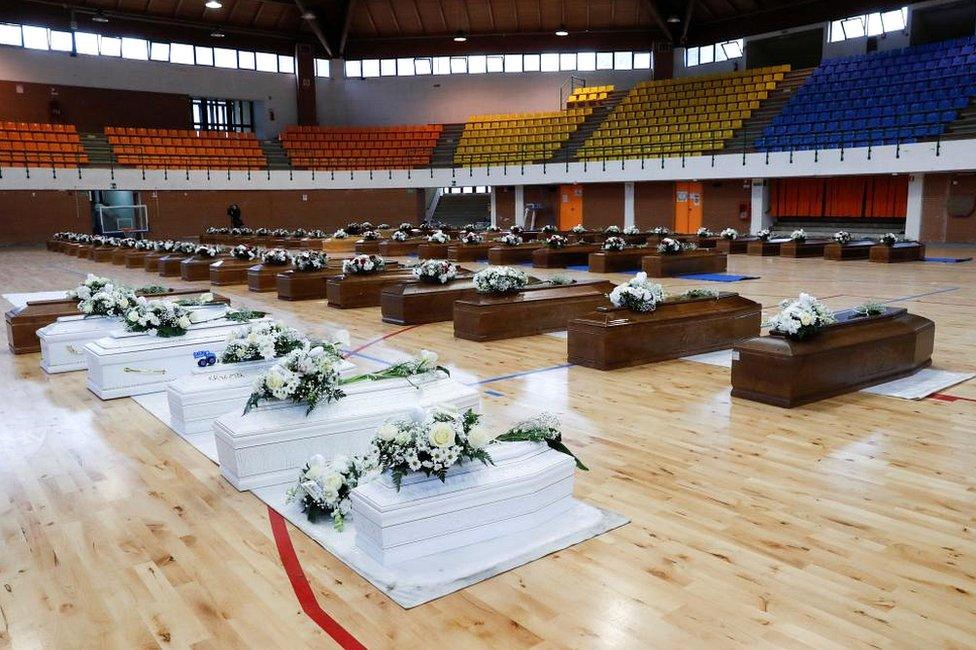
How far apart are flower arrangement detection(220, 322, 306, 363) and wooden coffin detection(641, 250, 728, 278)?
30.5ft

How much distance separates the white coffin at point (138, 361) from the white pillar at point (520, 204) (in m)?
21.6

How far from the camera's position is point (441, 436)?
9.41ft

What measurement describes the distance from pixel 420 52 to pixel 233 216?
972 centimetres

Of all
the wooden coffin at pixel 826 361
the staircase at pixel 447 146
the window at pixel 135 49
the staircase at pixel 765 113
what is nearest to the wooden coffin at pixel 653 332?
the wooden coffin at pixel 826 361

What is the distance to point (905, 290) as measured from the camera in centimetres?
1057

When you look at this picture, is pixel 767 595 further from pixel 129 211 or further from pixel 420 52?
pixel 420 52

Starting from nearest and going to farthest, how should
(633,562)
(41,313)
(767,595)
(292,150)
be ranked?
1. (767,595)
2. (633,562)
3. (41,313)
4. (292,150)

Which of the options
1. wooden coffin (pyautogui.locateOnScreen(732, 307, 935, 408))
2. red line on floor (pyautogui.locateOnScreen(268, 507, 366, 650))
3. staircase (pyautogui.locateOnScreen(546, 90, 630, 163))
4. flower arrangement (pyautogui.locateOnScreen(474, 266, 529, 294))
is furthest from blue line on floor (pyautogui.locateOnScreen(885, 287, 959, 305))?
staircase (pyautogui.locateOnScreen(546, 90, 630, 163))

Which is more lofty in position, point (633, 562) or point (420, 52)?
point (420, 52)

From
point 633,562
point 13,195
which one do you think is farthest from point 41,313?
point 13,195

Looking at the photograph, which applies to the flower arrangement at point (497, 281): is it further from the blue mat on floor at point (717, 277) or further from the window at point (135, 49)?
the window at point (135, 49)

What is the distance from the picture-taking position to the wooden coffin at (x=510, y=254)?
614 inches

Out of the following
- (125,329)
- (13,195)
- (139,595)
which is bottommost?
(139,595)

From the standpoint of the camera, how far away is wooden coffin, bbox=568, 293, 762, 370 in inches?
246
